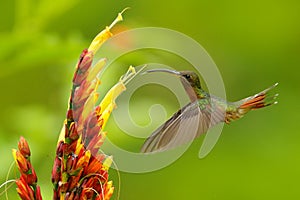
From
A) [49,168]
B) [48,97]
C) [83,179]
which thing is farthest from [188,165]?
[83,179]

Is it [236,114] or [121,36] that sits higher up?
[121,36]

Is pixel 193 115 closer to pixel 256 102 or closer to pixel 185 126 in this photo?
pixel 185 126

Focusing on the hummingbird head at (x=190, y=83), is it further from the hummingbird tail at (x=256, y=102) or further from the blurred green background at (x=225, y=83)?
the blurred green background at (x=225, y=83)

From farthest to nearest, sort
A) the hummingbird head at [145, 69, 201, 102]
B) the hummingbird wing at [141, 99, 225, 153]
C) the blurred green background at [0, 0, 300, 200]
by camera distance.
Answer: the blurred green background at [0, 0, 300, 200] < the hummingbird head at [145, 69, 201, 102] < the hummingbird wing at [141, 99, 225, 153]

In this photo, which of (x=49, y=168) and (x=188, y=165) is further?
(x=188, y=165)

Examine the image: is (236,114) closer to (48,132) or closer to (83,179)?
(83,179)

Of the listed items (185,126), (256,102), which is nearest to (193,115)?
(185,126)

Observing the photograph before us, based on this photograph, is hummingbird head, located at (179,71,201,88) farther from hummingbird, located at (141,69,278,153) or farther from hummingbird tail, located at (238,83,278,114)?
hummingbird tail, located at (238,83,278,114)

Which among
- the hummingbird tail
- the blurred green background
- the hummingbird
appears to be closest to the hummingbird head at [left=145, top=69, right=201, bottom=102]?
the hummingbird

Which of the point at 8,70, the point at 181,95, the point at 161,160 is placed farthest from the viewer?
the point at 8,70
